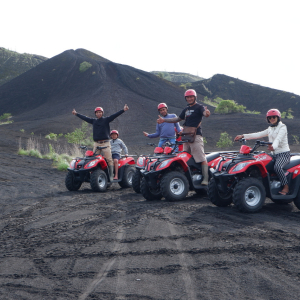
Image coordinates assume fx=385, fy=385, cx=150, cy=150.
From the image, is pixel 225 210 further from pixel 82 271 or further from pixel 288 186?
pixel 82 271

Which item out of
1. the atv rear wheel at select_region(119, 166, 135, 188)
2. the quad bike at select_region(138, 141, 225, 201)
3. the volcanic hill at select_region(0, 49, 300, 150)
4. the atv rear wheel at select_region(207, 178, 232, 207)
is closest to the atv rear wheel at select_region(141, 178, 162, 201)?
the quad bike at select_region(138, 141, 225, 201)

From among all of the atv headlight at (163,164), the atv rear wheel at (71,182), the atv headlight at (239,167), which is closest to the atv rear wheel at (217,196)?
the atv headlight at (239,167)

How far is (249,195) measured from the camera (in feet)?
23.9

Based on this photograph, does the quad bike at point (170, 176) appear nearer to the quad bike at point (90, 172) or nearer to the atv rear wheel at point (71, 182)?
the quad bike at point (90, 172)

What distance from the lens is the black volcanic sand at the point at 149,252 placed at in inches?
144

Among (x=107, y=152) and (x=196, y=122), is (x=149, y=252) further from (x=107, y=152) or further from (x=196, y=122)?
(x=107, y=152)

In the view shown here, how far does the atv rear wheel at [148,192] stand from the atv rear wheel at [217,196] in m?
1.64

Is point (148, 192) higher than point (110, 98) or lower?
lower

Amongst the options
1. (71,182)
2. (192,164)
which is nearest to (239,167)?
(192,164)

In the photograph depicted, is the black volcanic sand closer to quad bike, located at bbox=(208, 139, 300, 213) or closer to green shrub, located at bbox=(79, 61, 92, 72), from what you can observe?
quad bike, located at bbox=(208, 139, 300, 213)

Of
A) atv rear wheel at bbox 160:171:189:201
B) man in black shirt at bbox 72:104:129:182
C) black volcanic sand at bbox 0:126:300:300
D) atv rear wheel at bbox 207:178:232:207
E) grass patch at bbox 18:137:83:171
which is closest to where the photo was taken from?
black volcanic sand at bbox 0:126:300:300

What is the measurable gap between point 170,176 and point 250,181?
1.99 m

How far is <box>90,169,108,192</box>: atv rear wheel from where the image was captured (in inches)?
438

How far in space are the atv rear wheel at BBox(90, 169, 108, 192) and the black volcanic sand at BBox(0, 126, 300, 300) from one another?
2.43m
